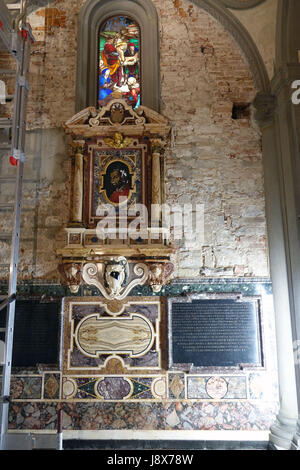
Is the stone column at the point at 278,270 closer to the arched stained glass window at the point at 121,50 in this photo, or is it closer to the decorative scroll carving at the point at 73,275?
the arched stained glass window at the point at 121,50

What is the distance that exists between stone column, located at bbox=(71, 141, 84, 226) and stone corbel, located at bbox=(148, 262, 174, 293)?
111 centimetres

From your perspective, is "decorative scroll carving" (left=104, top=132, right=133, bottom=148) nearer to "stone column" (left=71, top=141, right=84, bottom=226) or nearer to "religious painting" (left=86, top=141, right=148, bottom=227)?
"religious painting" (left=86, top=141, right=148, bottom=227)

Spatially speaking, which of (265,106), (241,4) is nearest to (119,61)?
(241,4)

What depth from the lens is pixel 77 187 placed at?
17.7 feet

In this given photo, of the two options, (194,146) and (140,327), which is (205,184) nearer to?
(194,146)

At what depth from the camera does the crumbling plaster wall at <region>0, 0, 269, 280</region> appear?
5355mm

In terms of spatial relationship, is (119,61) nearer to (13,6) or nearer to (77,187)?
(13,6)

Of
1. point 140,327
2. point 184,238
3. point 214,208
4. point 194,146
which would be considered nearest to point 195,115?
point 194,146

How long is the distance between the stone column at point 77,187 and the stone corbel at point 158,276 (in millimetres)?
1106

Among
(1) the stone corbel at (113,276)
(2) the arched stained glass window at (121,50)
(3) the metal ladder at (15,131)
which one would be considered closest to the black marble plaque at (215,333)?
(1) the stone corbel at (113,276)

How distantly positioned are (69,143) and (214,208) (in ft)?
7.20

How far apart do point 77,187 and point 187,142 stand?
1.63m

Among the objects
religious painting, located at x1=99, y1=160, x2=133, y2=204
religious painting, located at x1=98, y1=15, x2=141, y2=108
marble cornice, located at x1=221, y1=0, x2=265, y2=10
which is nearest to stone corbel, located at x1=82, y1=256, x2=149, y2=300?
religious painting, located at x1=99, y1=160, x2=133, y2=204

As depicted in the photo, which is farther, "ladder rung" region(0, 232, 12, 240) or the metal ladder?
"ladder rung" region(0, 232, 12, 240)
